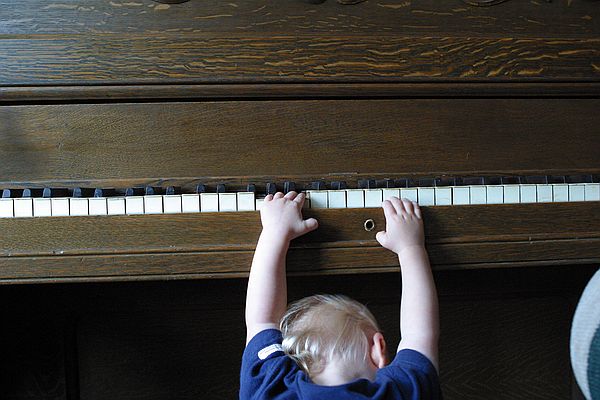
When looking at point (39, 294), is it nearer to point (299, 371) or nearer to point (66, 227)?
point (66, 227)

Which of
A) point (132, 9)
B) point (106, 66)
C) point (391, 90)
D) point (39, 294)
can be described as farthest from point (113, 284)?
point (391, 90)

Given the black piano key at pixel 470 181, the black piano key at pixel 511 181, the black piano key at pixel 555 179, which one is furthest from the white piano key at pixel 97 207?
the black piano key at pixel 555 179

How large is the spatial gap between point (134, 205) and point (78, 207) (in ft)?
0.38

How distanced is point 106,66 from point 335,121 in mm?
553

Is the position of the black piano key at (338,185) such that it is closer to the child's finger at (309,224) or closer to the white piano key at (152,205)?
the child's finger at (309,224)

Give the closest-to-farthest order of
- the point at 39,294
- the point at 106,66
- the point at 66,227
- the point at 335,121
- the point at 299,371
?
the point at 299,371 < the point at 66,227 < the point at 106,66 < the point at 335,121 < the point at 39,294

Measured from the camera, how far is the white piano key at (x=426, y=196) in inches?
56.5

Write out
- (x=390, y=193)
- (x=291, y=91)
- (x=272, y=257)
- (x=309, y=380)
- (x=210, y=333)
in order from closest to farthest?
(x=309, y=380)
(x=272, y=257)
(x=390, y=193)
(x=291, y=91)
(x=210, y=333)

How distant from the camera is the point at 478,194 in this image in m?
1.44

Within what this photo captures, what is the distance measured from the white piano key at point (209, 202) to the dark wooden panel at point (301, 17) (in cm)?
40

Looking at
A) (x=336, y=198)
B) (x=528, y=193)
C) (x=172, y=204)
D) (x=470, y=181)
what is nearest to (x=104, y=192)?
(x=172, y=204)

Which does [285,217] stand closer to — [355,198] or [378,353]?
[355,198]

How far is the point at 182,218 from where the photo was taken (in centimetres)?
135

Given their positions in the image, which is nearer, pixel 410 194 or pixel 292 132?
pixel 410 194
